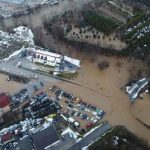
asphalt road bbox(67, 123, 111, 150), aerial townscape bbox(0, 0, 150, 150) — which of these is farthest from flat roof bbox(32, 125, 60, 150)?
asphalt road bbox(67, 123, 111, 150)

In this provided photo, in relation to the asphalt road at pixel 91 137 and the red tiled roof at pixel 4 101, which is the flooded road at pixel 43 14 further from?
the asphalt road at pixel 91 137

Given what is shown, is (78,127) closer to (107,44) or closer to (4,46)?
(107,44)

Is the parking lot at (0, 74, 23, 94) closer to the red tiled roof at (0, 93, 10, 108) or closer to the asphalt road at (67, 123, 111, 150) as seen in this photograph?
the red tiled roof at (0, 93, 10, 108)

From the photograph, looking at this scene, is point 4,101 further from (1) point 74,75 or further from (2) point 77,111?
(1) point 74,75

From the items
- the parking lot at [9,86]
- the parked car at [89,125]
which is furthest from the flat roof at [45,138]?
the parking lot at [9,86]

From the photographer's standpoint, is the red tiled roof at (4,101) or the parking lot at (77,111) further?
the red tiled roof at (4,101)

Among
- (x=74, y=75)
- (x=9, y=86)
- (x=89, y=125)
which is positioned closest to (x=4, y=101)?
(x=9, y=86)
